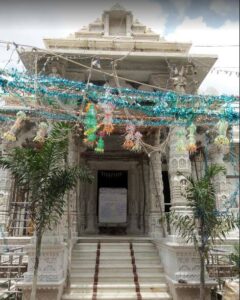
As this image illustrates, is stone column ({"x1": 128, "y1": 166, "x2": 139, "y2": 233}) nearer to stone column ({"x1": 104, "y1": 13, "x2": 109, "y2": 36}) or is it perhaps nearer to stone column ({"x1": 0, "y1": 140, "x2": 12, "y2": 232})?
stone column ({"x1": 0, "y1": 140, "x2": 12, "y2": 232})

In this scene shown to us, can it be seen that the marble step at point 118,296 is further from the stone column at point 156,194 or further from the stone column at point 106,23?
the stone column at point 106,23

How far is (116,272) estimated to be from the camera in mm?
7461

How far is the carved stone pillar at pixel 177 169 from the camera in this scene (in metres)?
7.29

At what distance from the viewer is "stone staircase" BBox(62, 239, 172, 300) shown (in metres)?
6.65

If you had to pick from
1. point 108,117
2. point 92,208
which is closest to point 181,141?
point 108,117

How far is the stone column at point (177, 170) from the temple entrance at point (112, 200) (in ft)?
17.6

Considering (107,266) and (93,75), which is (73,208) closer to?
(107,266)

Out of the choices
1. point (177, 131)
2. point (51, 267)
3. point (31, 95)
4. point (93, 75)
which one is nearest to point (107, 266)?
point (51, 267)

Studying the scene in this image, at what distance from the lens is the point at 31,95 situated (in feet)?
22.7

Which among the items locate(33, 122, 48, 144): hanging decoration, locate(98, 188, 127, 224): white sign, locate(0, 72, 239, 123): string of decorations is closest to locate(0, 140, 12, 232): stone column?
locate(33, 122, 48, 144): hanging decoration

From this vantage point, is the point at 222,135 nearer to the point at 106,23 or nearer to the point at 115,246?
the point at 115,246

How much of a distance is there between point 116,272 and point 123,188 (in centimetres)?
555

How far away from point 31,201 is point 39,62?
4.01 m

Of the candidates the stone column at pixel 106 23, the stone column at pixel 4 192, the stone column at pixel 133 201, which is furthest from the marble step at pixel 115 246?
the stone column at pixel 106 23
